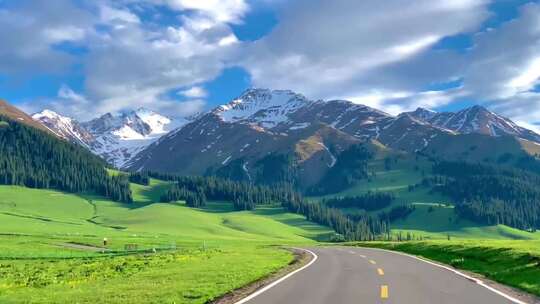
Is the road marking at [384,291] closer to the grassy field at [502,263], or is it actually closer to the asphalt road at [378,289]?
the asphalt road at [378,289]

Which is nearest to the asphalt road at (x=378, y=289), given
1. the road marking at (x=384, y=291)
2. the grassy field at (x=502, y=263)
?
the road marking at (x=384, y=291)

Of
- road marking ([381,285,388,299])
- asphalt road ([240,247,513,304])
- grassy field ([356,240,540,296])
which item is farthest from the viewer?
grassy field ([356,240,540,296])

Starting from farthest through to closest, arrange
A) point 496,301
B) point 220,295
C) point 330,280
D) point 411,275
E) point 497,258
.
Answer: point 497,258 < point 411,275 < point 330,280 < point 220,295 < point 496,301

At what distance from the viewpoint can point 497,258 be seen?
41.5 m

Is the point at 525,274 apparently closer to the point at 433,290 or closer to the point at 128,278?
the point at 433,290

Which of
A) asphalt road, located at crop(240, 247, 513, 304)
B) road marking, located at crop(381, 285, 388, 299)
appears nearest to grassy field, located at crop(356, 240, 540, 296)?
asphalt road, located at crop(240, 247, 513, 304)

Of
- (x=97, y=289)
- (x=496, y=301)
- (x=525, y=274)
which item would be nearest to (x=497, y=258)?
(x=525, y=274)

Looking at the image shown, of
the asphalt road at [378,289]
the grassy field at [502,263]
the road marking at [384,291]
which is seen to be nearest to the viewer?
the asphalt road at [378,289]

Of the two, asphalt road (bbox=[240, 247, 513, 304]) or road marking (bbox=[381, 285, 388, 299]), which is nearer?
asphalt road (bbox=[240, 247, 513, 304])

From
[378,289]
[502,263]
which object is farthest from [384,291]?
[502,263]

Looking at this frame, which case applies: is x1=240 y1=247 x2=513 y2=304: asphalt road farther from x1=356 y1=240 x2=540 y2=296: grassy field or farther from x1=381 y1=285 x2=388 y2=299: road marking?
x1=356 y1=240 x2=540 y2=296: grassy field

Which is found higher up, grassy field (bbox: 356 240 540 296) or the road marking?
the road marking

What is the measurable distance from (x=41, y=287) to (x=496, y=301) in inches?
902

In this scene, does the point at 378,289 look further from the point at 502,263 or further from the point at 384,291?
the point at 502,263
